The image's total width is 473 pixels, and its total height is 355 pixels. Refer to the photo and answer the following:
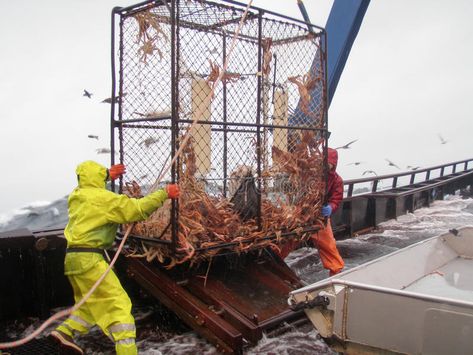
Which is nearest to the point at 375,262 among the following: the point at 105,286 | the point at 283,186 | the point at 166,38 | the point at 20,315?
the point at 283,186

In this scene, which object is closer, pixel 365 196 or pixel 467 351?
pixel 467 351

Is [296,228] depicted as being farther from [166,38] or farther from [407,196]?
[407,196]

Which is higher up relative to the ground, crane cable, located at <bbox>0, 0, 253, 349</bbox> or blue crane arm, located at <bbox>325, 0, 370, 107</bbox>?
blue crane arm, located at <bbox>325, 0, 370, 107</bbox>

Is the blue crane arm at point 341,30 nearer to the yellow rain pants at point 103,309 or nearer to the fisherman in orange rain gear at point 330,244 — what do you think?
the fisherman in orange rain gear at point 330,244

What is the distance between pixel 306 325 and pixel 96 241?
87.8 inches

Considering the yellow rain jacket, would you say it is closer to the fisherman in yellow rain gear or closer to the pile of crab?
the fisherman in yellow rain gear

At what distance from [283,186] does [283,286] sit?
107cm

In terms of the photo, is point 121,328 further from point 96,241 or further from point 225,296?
point 225,296

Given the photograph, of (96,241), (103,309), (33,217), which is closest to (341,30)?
(96,241)

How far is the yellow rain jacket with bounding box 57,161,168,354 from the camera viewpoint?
3.52 meters

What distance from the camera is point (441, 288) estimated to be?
4.43 m

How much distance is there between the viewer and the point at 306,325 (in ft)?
14.6

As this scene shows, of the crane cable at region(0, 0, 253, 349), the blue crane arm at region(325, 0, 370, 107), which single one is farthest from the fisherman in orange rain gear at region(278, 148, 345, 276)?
the blue crane arm at region(325, 0, 370, 107)

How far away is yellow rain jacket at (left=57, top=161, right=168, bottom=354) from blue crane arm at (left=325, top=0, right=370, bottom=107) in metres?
5.26
